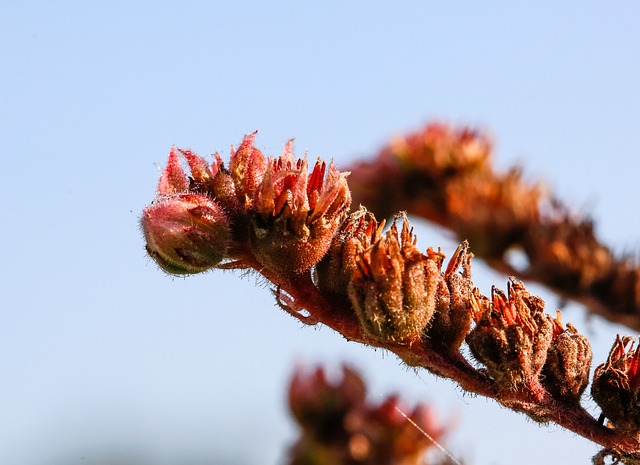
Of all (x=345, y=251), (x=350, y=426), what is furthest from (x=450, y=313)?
(x=350, y=426)

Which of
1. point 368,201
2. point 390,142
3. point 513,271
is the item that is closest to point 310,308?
point 513,271

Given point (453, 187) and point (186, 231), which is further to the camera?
point (453, 187)

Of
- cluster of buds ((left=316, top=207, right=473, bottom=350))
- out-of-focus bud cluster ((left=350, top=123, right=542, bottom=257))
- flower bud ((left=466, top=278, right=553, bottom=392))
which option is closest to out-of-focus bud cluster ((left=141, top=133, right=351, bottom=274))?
cluster of buds ((left=316, top=207, right=473, bottom=350))

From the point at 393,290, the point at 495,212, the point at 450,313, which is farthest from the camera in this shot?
the point at 495,212

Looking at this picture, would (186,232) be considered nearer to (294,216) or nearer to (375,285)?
(294,216)

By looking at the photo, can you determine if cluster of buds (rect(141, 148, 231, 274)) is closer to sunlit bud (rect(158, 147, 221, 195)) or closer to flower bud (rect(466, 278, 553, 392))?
sunlit bud (rect(158, 147, 221, 195))

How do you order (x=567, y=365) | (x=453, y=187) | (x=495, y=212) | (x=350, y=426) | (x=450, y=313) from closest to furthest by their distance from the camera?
(x=450, y=313)
(x=567, y=365)
(x=350, y=426)
(x=495, y=212)
(x=453, y=187)

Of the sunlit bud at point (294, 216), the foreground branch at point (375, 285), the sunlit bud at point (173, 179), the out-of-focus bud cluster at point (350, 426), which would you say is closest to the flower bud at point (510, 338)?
the foreground branch at point (375, 285)
